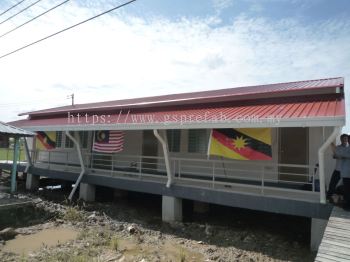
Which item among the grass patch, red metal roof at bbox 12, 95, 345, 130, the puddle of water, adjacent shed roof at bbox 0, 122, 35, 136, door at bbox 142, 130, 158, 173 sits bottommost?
the puddle of water

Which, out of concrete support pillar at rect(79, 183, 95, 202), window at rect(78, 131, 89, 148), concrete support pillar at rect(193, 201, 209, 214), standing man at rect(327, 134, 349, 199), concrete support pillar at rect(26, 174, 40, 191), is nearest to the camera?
standing man at rect(327, 134, 349, 199)

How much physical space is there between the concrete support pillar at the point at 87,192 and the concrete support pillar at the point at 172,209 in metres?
4.29

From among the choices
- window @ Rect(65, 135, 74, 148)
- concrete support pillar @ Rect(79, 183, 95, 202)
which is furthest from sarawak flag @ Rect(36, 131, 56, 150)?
concrete support pillar @ Rect(79, 183, 95, 202)

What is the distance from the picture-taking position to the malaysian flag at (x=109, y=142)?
12.2 m

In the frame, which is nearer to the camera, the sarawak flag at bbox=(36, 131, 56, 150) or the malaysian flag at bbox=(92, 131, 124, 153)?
the malaysian flag at bbox=(92, 131, 124, 153)

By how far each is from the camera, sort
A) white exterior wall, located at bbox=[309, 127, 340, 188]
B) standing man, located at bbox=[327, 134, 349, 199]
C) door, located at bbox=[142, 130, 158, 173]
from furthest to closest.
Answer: door, located at bbox=[142, 130, 158, 173] < white exterior wall, located at bbox=[309, 127, 340, 188] < standing man, located at bbox=[327, 134, 349, 199]

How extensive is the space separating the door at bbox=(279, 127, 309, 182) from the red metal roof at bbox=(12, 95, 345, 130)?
1189 millimetres

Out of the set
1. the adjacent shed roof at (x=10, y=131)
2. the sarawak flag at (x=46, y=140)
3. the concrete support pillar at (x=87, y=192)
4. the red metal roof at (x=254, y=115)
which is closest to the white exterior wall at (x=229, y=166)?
the red metal roof at (x=254, y=115)

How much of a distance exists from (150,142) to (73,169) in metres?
4.22

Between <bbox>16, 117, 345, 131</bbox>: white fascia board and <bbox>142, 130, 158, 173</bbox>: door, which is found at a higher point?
<bbox>16, 117, 345, 131</bbox>: white fascia board

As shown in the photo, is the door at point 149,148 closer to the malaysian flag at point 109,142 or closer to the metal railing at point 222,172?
the metal railing at point 222,172

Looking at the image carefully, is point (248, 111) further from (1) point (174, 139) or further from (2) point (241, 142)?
(1) point (174, 139)

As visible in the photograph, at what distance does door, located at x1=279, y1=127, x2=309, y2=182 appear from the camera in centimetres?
1047

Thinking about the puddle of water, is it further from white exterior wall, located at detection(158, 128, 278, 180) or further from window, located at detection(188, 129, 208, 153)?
window, located at detection(188, 129, 208, 153)
